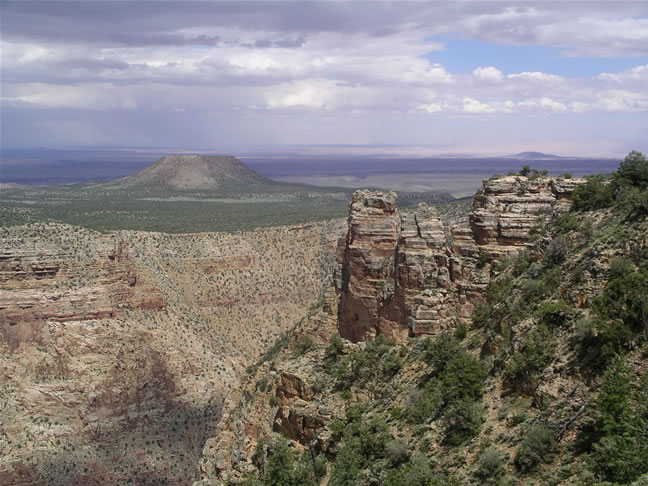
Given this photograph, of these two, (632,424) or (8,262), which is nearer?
(632,424)

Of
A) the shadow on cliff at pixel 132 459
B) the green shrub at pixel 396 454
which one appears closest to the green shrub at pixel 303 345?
the green shrub at pixel 396 454

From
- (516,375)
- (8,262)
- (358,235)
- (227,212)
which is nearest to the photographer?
(516,375)

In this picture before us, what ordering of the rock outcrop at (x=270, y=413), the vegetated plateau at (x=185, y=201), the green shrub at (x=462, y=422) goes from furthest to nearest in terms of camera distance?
1. the vegetated plateau at (x=185, y=201)
2. the rock outcrop at (x=270, y=413)
3. the green shrub at (x=462, y=422)

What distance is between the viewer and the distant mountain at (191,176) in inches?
6220

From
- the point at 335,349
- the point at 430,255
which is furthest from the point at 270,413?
the point at 430,255

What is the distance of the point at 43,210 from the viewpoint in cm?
9256

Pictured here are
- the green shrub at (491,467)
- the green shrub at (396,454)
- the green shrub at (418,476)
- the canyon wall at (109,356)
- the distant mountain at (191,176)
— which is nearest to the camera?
the green shrub at (491,467)

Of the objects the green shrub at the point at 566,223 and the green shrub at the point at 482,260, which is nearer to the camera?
the green shrub at the point at 566,223

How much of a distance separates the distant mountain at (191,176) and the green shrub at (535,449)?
142452mm

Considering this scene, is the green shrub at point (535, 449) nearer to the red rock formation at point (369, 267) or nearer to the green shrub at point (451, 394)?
the green shrub at point (451, 394)

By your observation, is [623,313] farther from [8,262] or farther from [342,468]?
[8,262]

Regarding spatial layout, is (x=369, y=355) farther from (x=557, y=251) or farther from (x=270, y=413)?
(x=557, y=251)

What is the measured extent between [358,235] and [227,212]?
75.7 metres

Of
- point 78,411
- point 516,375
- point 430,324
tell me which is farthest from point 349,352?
point 78,411
